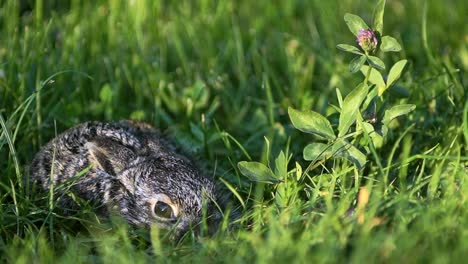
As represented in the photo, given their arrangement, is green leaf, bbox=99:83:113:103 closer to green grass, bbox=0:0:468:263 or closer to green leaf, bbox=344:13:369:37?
green grass, bbox=0:0:468:263

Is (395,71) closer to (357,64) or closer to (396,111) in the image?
(396,111)

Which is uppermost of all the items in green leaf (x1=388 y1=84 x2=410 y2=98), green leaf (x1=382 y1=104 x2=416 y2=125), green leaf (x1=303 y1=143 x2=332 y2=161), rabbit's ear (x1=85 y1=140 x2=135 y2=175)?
green leaf (x1=382 y1=104 x2=416 y2=125)

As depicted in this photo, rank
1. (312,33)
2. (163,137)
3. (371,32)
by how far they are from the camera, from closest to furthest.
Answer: (371,32)
(163,137)
(312,33)

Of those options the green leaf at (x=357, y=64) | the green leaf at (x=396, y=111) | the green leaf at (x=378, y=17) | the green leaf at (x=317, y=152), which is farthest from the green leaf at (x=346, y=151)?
the green leaf at (x=378, y=17)

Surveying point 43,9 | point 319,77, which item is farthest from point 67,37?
point 319,77

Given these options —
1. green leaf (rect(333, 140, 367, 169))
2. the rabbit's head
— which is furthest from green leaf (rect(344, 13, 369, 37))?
the rabbit's head

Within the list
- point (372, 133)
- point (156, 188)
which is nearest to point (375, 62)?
point (372, 133)

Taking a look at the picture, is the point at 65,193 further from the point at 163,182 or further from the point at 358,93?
the point at 358,93

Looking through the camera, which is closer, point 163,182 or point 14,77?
point 163,182
